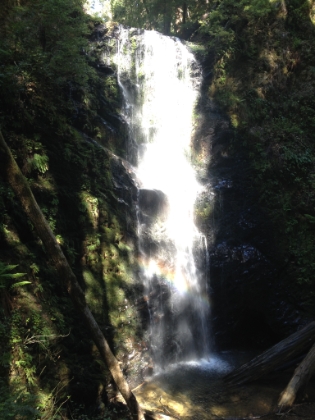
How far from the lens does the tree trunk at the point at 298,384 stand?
6.85 m

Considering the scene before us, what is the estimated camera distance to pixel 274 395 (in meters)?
7.35

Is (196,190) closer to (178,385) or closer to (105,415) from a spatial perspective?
(178,385)

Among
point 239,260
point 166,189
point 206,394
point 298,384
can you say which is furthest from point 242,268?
point 206,394

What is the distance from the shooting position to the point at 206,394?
759 cm

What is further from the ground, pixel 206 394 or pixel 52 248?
pixel 52 248

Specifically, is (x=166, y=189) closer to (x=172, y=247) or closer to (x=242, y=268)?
(x=172, y=247)

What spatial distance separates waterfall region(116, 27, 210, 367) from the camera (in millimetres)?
9891

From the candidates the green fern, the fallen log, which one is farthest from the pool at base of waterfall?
the green fern

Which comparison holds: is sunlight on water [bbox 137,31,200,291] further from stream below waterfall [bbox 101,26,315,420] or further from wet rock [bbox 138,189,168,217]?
wet rock [bbox 138,189,168,217]

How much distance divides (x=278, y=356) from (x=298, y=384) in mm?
976

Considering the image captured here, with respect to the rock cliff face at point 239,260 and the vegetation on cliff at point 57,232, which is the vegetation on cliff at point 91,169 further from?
the rock cliff face at point 239,260

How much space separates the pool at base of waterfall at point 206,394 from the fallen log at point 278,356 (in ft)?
0.68

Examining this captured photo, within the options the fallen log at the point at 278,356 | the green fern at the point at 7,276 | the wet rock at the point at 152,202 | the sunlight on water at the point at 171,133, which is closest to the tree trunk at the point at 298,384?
the fallen log at the point at 278,356

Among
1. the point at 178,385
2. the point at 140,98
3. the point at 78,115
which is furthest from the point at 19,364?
the point at 140,98
